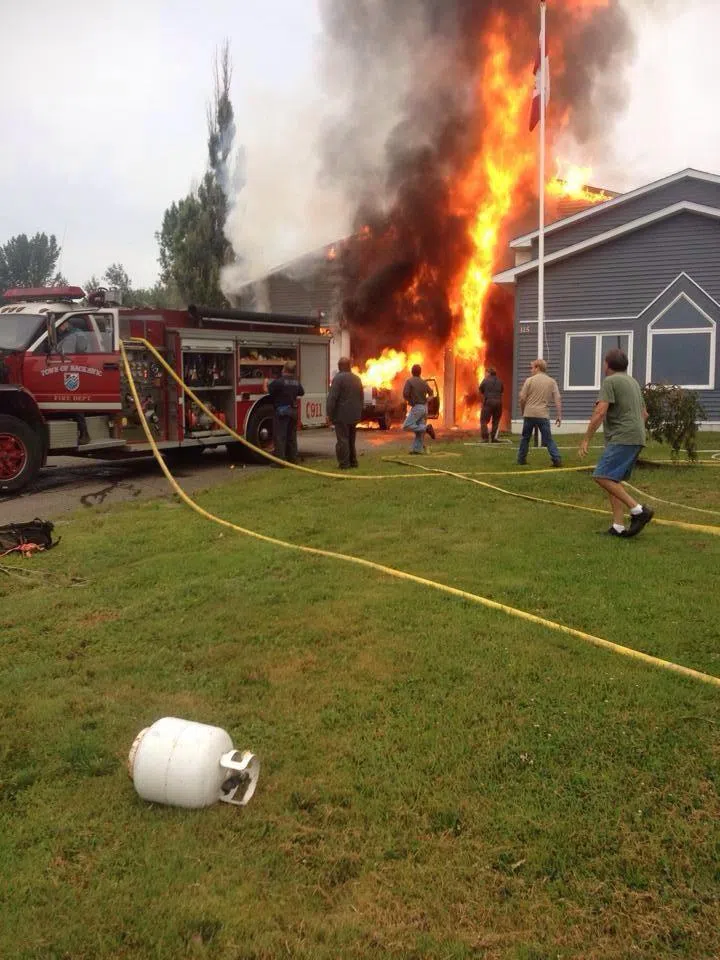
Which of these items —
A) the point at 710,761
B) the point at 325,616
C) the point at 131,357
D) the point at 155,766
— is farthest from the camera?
the point at 131,357

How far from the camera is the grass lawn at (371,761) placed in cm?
240

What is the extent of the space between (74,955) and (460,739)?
65.7 inches

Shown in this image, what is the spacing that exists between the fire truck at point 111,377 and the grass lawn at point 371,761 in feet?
17.2

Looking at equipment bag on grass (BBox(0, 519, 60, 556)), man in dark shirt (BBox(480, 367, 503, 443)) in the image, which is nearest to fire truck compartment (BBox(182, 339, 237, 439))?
man in dark shirt (BBox(480, 367, 503, 443))

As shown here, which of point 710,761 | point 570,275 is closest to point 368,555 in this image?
point 710,761

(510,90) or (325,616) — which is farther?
(510,90)

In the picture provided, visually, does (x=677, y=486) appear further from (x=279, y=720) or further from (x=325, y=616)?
(x=279, y=720)

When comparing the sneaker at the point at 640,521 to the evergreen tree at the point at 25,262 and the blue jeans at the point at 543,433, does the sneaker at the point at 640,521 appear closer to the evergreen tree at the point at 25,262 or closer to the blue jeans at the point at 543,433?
the blue jeans at the point at 543,433

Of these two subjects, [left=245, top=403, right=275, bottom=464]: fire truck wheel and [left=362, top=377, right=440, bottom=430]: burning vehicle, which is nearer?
[left=245, top=403, right=275, bottom=464]: fire truck wheel

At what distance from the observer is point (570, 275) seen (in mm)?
19469

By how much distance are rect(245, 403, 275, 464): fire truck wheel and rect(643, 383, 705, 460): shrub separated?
625 centimetres

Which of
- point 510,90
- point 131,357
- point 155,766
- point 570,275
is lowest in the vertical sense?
point 155,766

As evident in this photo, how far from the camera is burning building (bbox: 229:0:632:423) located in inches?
853

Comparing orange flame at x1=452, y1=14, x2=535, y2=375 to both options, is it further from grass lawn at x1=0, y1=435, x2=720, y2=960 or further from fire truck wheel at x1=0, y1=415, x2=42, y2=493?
grass lawn at x1=0, y1=435, x2=720, y2=960
